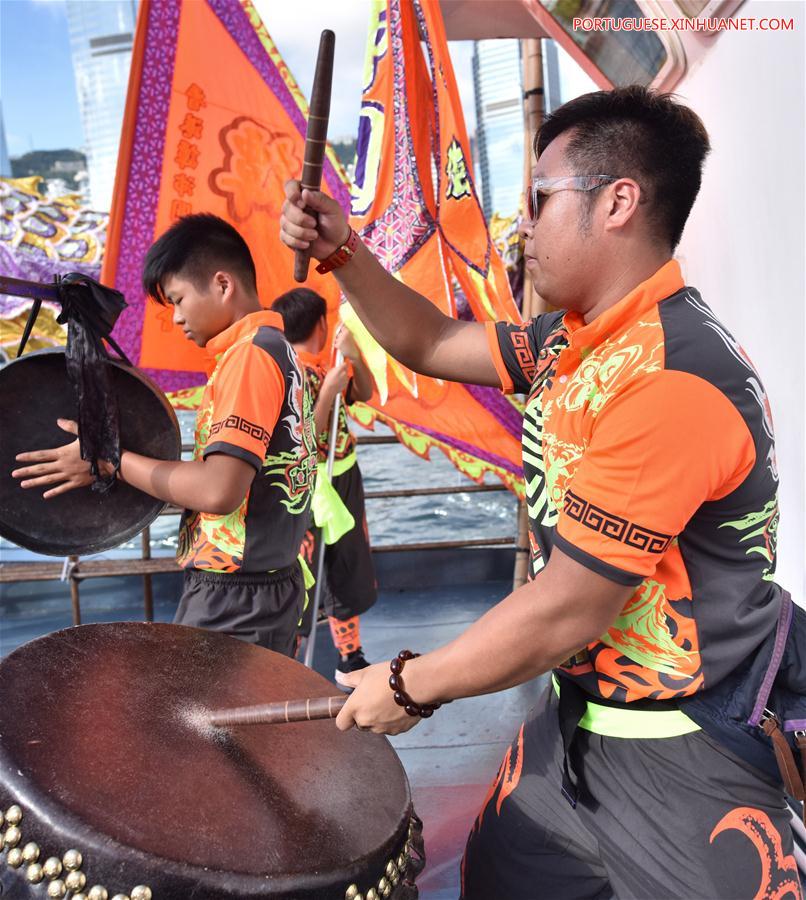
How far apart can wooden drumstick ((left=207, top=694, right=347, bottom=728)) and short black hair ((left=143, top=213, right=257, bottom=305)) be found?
1.12 metres

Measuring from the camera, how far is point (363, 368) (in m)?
3.55

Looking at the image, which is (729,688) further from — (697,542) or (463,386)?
(463,386)

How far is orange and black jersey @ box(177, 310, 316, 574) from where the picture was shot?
70.3 inches

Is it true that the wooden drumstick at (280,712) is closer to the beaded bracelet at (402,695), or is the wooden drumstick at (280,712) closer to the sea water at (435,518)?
the beaded bracelet at (402,695)

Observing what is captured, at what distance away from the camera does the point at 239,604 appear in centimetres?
195

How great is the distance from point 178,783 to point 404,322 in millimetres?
922

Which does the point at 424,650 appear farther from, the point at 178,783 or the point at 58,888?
the point at 58,888

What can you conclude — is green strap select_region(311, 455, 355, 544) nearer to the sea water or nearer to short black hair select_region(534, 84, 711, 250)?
short black hair select_region(534, 84, 711, 250)

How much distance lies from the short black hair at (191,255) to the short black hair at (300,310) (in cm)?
125

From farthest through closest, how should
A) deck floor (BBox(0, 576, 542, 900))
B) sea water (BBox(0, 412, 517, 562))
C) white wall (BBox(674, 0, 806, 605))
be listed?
1. sea water (BBox(0, 412, 517, 562))
2. deck floor (BBox(0, 576, 542, 900))
3. white wall (BBox(674, 0, 806, 605))

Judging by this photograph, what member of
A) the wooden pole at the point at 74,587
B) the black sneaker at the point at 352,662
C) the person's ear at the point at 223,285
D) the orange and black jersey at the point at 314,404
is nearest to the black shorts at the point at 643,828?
the person's ear at the point at 223,285

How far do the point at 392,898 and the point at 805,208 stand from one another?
1.98 metres

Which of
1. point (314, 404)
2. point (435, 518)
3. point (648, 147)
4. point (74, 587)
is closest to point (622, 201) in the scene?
point (648, 147)

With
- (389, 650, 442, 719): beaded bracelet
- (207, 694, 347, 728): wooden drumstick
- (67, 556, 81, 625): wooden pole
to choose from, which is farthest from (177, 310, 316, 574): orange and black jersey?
(67, 556, 81, 625): wooden pole
